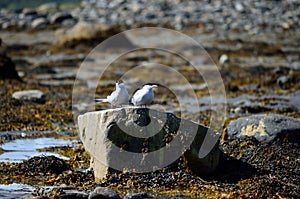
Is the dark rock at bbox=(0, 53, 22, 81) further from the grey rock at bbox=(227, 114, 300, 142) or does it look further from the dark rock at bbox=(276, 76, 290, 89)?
the grey rock at bbox=(227, 114, 300, 142)

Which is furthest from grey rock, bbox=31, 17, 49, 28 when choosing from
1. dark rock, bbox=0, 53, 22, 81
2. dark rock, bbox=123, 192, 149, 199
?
dark rock, bbox=123, 192, 149, 199

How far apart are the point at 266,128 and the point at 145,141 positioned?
2550 mm

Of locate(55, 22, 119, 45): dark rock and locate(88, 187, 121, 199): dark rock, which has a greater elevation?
locate(88, 187, 121, 199): dark rock

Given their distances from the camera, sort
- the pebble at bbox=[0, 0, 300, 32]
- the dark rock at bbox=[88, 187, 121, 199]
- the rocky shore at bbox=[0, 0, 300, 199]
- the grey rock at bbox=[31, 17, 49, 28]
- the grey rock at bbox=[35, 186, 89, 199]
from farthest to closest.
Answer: the grey rock at bbox=[31, 17, 49, 28] < the pebble at bbox=[0, 0, 300, 32] < the rocky shore at bbox=[0, 0, 300, 199] < the grey rock at bbox=[35, 186, 89, 199] < the dark rock at bbox=[88, 187, 121, 199]

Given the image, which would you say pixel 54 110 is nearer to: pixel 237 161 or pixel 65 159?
pixel 65 159

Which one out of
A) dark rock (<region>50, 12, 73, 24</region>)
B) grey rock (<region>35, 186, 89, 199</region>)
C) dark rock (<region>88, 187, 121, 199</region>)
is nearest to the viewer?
dark rock (<region>88, 187, 121, 199</region>)

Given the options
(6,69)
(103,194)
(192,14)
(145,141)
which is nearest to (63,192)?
(103,194)

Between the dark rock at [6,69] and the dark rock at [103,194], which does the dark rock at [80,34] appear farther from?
the dark rock at [103,194]

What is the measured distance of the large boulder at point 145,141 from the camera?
882 cm

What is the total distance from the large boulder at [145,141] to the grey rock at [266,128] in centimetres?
183

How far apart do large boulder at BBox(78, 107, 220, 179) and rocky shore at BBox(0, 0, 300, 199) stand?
0.41 feet

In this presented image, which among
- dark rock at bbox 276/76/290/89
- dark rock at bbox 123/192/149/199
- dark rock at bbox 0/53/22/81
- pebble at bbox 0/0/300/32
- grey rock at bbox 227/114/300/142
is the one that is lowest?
pebble at bbox 0/0/300/32

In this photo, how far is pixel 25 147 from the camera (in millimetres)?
11242

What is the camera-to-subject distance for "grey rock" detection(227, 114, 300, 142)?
34.1 ft
